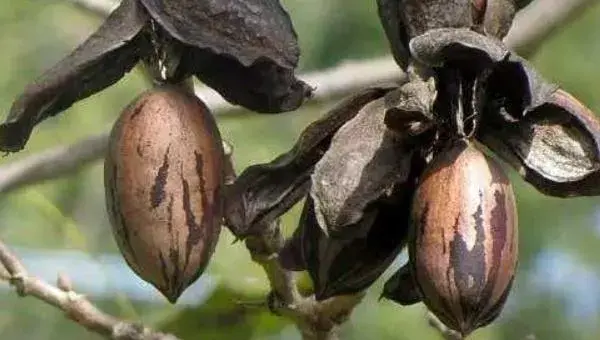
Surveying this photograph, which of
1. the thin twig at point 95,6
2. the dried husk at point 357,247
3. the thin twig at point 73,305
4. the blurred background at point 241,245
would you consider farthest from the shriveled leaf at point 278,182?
the thin twig at point 95,6

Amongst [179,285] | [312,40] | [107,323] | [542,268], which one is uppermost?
[179,285]

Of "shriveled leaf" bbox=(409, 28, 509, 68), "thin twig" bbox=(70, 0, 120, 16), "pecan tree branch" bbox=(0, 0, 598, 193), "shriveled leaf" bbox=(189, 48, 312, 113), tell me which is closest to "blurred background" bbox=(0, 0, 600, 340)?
"pecan tree branch" bbox=(0, 0, 598, 193)

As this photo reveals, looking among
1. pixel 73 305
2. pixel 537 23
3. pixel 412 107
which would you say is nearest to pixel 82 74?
pixel 412 107

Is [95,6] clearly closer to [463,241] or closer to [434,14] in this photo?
[434,14]

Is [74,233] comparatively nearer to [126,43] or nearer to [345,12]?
[345,12]

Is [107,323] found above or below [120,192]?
below

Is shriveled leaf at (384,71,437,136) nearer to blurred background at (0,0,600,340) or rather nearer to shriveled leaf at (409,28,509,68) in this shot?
shriveled leaf at (409,28,509,68)

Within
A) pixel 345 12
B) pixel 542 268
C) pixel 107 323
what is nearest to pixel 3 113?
pixel 345 12
